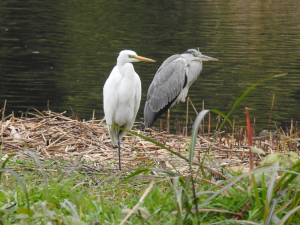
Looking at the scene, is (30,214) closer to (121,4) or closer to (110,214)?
(110,214)

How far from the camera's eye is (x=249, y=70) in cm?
1385

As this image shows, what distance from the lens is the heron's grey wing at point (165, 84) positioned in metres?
7.61

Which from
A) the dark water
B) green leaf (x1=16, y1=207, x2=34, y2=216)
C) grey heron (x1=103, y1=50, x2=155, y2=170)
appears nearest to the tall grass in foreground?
green leaf (x1=16, y1=207, x2=34, y2=216)

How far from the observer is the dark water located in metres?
11.2

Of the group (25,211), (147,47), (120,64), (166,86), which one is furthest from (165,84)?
(147,47)

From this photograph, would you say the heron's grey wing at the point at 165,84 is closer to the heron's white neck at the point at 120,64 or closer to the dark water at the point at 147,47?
the dark water at the point at 147,47

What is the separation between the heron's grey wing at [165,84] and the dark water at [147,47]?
223 centimetres

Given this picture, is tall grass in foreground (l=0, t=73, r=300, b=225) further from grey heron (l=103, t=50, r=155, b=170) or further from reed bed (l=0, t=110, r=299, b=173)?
grey heron (l=103, t=50, r=155, b=170)

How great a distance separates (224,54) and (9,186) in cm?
1338

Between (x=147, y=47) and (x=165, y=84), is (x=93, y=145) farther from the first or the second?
(x=147, y=47)

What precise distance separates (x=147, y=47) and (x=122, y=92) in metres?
12.2

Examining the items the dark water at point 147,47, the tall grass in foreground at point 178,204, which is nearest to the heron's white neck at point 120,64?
the tall grass in foreground at point 178,204

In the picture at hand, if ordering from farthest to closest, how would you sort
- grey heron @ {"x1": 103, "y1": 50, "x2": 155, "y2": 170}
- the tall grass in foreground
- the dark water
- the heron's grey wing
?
1. the dark water
2. the heron's grey wing
3. grey heron @ {"x1": 103, "y1": 50, "x2": 155, "y2": 170}
4. the tall grass in foreground

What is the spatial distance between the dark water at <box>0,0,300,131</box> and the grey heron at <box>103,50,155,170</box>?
14.9 ft
